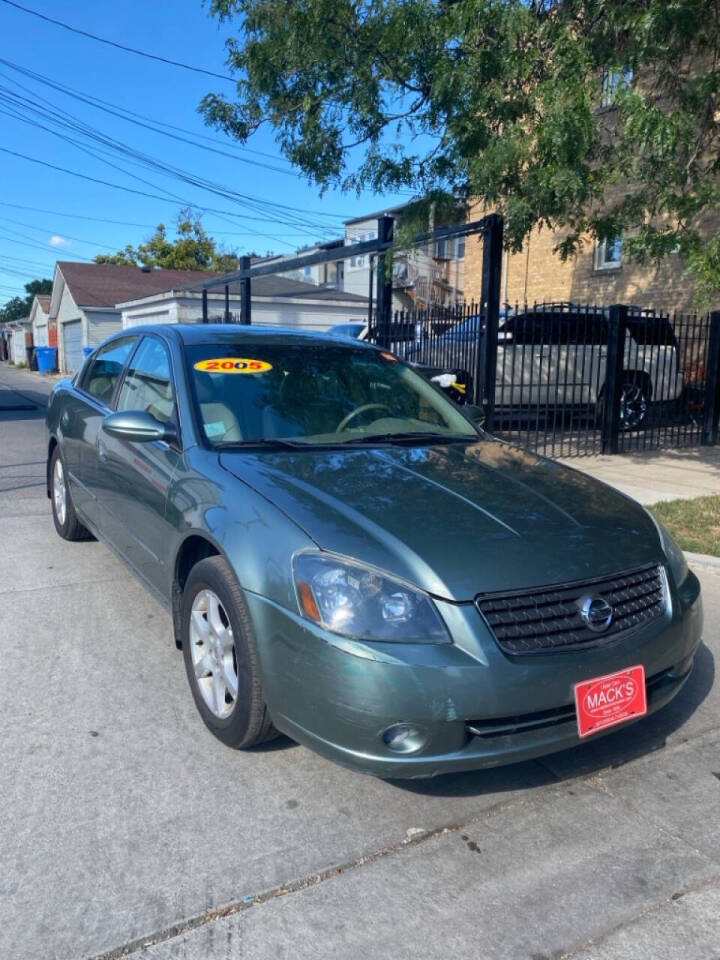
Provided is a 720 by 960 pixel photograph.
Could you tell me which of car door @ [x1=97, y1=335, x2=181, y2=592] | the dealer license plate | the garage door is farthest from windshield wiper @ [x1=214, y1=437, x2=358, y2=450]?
the garage door

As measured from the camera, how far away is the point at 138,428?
360cm

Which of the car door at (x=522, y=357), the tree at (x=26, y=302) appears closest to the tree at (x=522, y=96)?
the car door at (x=522, y=357)

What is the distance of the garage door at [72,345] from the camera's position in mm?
34969

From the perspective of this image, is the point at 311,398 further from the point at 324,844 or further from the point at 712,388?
the point at 712,388

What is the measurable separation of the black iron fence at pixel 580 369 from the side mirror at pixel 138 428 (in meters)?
6.44

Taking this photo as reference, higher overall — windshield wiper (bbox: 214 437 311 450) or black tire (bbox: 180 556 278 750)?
windshield wiper (bbox: 214 437 311 450)

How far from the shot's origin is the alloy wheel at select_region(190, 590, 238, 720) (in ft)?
9.96

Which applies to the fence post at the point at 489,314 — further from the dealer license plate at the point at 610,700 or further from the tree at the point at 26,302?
the tree at the point at 26,302

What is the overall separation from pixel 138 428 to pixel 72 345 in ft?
116

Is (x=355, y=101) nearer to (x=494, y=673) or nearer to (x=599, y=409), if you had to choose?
(x=599, y=409)

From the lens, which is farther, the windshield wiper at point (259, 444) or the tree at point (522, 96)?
the tree at point (522, 96)

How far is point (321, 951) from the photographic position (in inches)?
84.0

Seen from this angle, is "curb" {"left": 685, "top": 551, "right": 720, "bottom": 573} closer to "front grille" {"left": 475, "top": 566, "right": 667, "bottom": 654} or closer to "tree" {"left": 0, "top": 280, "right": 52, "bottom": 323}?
"front grille" {"left": 475, "top": 566, "right": 667, "bottom": 654}

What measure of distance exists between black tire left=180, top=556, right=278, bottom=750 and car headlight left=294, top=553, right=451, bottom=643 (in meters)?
0.34
